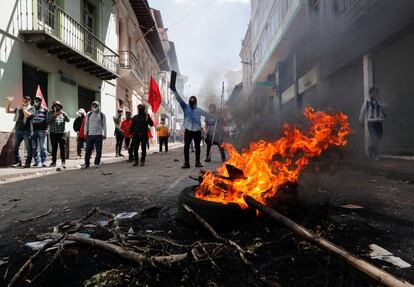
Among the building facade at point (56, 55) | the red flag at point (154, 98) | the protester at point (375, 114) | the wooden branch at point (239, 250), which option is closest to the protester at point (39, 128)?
the building facade at point (56, 55)

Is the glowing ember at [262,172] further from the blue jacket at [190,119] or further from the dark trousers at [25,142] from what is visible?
the dark trousers at [25,142]

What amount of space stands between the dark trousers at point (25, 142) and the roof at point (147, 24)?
16319 mm

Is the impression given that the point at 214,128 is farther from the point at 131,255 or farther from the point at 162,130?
the point at 131,255

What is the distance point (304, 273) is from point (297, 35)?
16.8 metres

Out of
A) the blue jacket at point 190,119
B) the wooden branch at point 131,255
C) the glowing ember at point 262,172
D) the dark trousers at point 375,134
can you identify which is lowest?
the wooden branch at point 131,255

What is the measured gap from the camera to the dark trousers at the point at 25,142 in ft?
31.0

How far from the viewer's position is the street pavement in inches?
109

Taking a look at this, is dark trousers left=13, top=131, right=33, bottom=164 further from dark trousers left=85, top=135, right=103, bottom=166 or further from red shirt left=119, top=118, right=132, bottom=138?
red shirt left=119, top=118, right=132, bottom=138

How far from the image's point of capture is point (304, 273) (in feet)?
6.81

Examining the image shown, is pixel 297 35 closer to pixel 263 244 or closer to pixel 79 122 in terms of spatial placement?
pixel 79 122

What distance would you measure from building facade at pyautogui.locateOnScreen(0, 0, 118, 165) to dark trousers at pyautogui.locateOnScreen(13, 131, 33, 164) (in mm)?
351

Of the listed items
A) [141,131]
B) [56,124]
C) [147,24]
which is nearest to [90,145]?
[56,124]

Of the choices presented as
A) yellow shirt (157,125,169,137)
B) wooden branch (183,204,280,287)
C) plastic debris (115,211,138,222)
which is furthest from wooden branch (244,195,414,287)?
yellow shirt (157,125,169,137)

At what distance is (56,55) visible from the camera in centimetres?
1325
